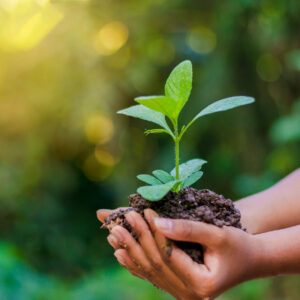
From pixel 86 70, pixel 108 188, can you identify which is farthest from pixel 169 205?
pixel 108 188

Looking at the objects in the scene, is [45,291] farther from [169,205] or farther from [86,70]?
[169,205]

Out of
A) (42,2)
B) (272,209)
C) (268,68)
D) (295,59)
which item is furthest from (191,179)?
(42,2)

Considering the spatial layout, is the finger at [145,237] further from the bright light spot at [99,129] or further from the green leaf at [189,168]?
the bright light spot at [99,129]

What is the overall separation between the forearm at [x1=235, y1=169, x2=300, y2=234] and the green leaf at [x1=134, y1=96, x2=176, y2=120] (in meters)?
0.30

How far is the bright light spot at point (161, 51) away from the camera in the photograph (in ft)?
10.6

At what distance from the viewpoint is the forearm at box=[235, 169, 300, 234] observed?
86 centimetres

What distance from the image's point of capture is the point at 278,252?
0.66 metres

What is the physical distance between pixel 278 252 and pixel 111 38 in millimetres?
2582

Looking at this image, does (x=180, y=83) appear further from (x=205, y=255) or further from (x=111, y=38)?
(x=111, y=38)

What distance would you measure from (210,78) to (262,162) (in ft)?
1.94

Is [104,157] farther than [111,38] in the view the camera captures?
Yes

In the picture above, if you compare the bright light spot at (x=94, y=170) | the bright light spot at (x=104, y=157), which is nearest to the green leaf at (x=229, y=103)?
the bright light spot at (x=104, y=157)

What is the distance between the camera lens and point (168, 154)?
114 inches

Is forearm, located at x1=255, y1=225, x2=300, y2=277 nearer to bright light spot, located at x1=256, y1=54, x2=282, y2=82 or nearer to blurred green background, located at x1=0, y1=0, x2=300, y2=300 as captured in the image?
blurred green background, located at x1=0, y1=0, x2=300, y2=300
